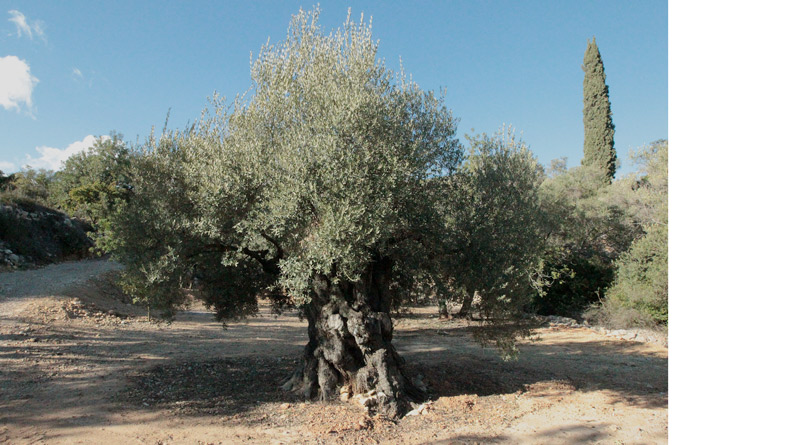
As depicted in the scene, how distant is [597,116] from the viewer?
29.7 m

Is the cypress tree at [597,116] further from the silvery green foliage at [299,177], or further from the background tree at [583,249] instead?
the silvery green foliage at [299,177]

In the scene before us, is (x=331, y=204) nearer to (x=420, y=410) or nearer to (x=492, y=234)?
(x=492, y=234)

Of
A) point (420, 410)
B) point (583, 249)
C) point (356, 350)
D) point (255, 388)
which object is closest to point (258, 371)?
point (255, 388)

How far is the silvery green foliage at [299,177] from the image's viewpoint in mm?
6848

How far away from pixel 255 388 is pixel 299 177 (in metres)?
4.96

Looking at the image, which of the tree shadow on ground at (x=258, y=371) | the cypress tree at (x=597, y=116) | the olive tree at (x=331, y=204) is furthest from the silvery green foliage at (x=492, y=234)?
the cypress tree at (x=597, y=116)

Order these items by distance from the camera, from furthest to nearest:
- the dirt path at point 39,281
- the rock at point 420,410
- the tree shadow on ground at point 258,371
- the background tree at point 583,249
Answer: the background tree at point 583,249
the dirt path at point 39,281
the tree shadow on ground at point 258,371
the rock at point 420,410

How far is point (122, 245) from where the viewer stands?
26.7ft

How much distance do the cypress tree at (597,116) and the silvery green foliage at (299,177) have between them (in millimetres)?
24335

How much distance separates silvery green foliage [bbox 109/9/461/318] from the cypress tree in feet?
79.8

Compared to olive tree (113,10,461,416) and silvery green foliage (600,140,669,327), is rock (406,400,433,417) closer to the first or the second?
olive tree (113,10,461,416)

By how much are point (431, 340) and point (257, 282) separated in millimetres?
7676

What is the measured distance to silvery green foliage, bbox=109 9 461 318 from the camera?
6848 mm
